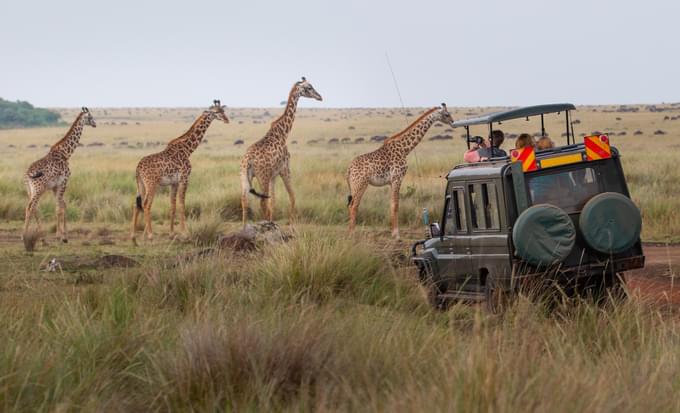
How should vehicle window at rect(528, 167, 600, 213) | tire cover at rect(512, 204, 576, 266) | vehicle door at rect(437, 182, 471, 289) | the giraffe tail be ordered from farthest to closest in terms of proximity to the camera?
the giraffe tail, vehicle door at rect(437, 182, 471, 289), vehicle window at rect(528, 167, 600, 213), tire cover at rect(512, 204, 576, 266)

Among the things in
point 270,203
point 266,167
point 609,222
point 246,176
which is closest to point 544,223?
point 609,222

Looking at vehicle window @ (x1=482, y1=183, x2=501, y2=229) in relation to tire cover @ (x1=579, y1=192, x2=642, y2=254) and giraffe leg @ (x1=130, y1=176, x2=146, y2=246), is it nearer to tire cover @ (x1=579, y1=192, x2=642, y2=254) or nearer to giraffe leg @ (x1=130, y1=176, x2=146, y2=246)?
tire cover @ (x1=579, y1=192, x2=642, y2=254)

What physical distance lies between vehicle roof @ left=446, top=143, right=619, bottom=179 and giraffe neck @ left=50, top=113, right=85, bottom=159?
10.4m

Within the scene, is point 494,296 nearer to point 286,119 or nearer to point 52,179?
point 286,119

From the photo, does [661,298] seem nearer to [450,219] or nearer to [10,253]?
[450,219]

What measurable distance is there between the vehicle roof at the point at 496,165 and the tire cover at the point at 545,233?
0.58m

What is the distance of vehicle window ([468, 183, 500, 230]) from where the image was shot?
9125 mm

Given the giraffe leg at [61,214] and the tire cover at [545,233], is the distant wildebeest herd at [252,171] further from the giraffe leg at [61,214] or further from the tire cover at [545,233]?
the tire cover at [545,233]

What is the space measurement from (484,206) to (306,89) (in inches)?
418

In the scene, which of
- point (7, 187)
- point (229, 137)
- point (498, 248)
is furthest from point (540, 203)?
point (229, 137)

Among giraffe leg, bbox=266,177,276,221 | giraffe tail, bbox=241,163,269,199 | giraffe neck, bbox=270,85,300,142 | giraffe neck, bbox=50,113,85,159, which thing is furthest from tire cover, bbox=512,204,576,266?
giraffe neck, bbox=50,113,85,159

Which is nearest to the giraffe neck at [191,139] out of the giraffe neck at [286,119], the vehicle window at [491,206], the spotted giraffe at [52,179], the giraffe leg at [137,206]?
the giraffe leg at [137,206]

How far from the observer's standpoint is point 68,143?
19.3 metres

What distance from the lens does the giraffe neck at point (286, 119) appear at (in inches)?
752
